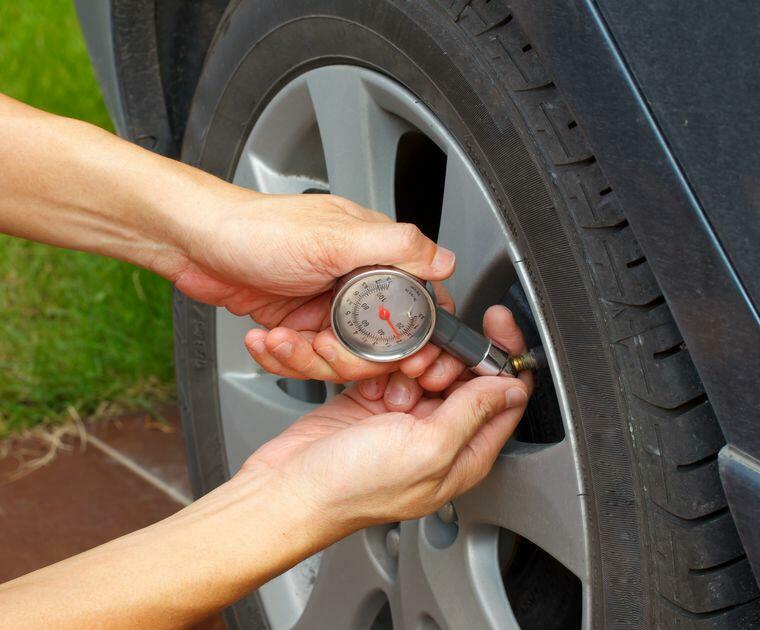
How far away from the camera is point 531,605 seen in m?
1.59

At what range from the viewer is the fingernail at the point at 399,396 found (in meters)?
1.51

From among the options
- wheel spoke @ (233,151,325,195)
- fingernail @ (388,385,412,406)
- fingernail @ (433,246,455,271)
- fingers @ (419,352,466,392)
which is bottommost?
fingernail @ (388,385,412,406)

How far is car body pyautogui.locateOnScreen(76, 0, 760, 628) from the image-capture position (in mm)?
961

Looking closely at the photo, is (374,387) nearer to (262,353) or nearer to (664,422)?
(262,353)

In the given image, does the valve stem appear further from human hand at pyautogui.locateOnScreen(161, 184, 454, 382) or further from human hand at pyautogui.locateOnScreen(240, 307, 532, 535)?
human hand at pyautogui.locateOnScreen(161, 184, 454, 382)

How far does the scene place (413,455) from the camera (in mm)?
1297

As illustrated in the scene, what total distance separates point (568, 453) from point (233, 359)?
3.04ft

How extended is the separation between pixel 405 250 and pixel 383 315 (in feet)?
0.36

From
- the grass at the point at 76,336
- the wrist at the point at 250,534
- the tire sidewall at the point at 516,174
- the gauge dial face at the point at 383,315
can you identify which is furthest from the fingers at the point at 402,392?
the grass at the point at 76,336

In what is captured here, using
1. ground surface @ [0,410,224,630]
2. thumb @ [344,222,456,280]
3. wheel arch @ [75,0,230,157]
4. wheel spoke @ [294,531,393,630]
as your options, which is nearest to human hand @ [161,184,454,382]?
thumb @ [344,222,456,280]

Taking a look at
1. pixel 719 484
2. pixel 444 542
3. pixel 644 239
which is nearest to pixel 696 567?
pixel 719 484

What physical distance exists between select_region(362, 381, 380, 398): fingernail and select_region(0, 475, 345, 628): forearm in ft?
0.72

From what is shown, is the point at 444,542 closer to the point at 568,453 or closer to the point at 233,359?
the point at 568,453

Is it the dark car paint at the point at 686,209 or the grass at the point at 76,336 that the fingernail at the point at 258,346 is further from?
the grass at the point at 76,336
